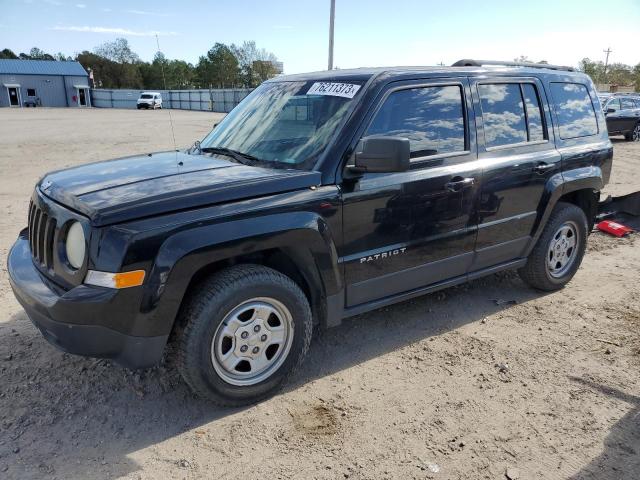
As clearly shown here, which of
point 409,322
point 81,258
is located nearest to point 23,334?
point 81,258

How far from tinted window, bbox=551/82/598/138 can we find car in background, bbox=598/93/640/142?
15562mm

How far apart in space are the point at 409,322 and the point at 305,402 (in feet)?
4.58

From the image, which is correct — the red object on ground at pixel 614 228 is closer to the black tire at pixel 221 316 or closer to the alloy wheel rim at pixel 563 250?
the alloy wheel rim at pixel 563 250

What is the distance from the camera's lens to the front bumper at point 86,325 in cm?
252

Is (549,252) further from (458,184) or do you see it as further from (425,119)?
(425,119)

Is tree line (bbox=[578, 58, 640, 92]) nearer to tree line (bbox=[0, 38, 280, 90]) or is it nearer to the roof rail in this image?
tree line (bbox=[0, 38, 280, 90])

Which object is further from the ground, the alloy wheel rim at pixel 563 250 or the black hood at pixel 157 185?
the black hood at pixel 157 185

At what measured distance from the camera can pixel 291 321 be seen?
10.3 feet

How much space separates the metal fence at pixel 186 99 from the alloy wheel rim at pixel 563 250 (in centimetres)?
2872

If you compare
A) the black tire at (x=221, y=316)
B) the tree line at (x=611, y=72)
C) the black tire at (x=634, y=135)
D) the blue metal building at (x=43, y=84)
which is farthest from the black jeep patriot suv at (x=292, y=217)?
the tree line at (x=611, y=72)

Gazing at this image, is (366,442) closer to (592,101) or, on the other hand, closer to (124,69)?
(592,101)

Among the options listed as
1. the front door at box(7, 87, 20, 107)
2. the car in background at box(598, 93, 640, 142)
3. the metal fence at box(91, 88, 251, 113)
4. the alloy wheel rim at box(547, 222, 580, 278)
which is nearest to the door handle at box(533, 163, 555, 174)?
the alloy wheel rim at box(547, 222, 580, 278)

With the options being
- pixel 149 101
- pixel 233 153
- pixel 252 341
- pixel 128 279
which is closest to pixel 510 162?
pixel 233 153

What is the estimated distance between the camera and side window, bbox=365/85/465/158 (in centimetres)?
343
